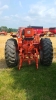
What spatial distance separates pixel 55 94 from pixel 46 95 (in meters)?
0.26

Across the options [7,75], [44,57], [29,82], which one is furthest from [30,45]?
[29,82]

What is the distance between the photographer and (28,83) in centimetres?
793

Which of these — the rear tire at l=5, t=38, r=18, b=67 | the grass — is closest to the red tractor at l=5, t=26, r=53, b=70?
the rear tire at l=5, t=38, r=18, b=67

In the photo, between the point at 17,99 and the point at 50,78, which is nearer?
the point at 17,99

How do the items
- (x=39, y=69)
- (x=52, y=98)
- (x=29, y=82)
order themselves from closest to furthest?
1. (x=52, y=98)
2. (x=29, y=82)
3. (x=39, y=69)

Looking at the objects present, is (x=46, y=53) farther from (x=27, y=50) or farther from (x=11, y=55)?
(x=11, y=55)

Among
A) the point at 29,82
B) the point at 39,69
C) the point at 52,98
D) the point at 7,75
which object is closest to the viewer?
the point at 52,98

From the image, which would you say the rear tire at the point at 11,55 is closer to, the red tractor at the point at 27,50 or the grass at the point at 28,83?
the red tractor at the point at 27,50

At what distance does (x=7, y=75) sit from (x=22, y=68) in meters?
1.13

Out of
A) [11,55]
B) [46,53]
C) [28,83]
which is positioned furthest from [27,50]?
[28,83]

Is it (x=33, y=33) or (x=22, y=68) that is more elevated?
(x=33, y=33)

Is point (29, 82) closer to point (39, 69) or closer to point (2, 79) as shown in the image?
point (2, 79)

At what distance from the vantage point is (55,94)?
22.5ft

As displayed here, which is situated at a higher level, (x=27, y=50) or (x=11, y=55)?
(x=27, y=50)
